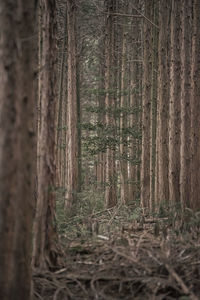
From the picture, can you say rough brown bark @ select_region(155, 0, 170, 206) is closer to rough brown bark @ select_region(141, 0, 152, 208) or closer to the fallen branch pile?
rough brown bark @ select_region(141, 0, 152, 208)

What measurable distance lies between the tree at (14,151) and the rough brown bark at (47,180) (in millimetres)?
1432

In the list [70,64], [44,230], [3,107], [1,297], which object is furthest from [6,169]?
[70,64]

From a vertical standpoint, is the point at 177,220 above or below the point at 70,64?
below

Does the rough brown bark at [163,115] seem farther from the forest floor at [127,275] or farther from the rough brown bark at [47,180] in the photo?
the rough brown bark at [47,180]

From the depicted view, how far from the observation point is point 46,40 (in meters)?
6.52

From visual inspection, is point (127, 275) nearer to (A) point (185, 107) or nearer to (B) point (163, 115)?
(A) point (185, 107)

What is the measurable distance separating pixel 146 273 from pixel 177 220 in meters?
4.57

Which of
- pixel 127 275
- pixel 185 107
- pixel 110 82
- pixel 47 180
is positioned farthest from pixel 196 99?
pixel 127 275

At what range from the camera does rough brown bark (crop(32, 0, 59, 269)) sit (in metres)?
5.93

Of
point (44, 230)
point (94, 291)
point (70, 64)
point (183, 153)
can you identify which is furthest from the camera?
point (70, 64)

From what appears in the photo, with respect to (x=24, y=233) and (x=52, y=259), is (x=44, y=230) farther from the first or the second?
(x=24, y=233)

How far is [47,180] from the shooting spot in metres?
6.05

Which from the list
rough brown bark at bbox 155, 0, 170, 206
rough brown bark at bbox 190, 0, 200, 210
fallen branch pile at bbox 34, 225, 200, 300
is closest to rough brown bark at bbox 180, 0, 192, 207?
rough brown bark at bbox 190, 0, 200, 210

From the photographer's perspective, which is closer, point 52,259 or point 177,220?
point 52,259
